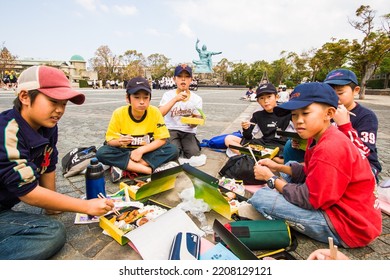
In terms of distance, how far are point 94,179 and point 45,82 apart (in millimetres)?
866

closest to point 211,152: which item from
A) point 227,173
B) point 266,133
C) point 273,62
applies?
point 266,133

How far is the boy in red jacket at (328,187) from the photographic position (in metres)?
1.62

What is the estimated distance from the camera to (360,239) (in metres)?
1.75

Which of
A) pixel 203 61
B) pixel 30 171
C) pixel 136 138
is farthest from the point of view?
pixel 203 61

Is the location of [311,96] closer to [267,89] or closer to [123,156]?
[267,89]

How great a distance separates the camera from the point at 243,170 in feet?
9.62

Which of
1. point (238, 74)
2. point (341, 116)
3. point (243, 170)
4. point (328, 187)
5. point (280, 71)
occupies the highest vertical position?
point (280, 71)

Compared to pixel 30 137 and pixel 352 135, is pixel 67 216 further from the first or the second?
pixel 352 135

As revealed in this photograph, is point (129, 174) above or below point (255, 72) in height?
below

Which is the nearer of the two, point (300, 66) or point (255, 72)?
point (300, 66)

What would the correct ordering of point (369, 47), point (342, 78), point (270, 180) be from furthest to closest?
point (369, 47), point (342, 78), point (270, 180)

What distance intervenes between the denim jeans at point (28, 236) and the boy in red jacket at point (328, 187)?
1629 millimetres

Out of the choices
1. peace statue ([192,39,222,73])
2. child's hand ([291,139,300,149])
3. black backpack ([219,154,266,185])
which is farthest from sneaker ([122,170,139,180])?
peace statue ([192,39,222,73])

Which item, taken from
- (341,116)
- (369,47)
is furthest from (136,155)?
(369,47)
